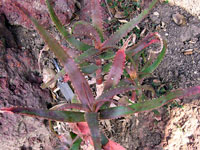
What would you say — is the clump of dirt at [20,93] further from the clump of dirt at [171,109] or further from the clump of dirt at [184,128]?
the clump of dirt at [184,128]

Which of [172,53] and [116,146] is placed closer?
[116,146]

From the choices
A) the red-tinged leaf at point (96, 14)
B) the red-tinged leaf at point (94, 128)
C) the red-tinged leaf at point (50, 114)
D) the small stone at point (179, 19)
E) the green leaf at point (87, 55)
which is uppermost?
the small stone at point (179, 19)

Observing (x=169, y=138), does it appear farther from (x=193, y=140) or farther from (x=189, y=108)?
(x=189, y=108)

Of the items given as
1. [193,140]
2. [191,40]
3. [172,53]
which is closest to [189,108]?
[193,140]

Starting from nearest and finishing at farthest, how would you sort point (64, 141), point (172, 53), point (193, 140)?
point (64, 141)
point (193, 140)
point (172, 53)

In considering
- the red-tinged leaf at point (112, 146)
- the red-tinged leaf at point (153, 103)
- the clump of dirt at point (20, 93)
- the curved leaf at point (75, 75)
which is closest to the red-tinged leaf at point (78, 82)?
the curved leaf at point (75, 75)

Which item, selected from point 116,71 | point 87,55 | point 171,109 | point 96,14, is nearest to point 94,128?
point 116,71

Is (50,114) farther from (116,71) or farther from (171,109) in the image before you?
(171,109)

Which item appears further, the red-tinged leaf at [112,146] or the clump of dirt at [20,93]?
the clump of dirt at [20,93]
